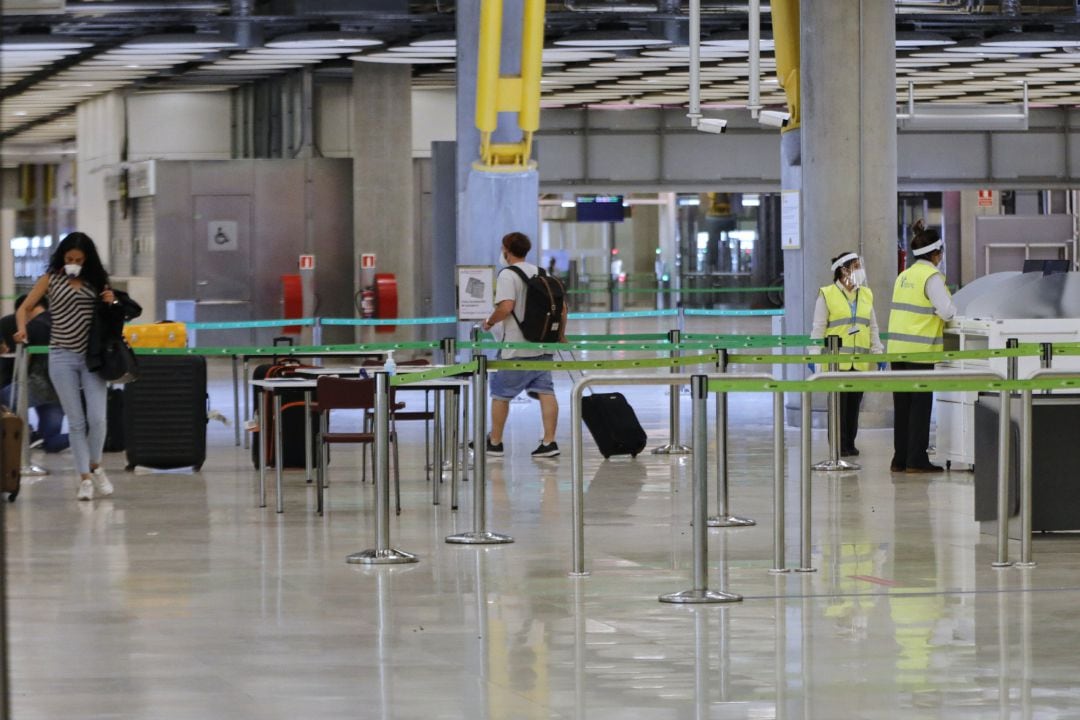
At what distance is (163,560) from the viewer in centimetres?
904

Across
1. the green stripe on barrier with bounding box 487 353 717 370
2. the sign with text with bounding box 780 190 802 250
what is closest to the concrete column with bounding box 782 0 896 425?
the sign with text with bounding box 780 190 802 250

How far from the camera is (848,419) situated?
14.2 m

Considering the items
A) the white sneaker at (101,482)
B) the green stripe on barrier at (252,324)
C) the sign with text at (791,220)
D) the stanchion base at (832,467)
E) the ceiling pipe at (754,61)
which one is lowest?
the stanchion base at (832,467)

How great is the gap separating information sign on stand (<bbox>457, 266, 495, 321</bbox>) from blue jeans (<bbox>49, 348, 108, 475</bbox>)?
6888 millimetres

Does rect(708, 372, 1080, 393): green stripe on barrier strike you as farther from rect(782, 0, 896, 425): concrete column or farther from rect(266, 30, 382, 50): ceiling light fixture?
rect(266, 30, 382, 50): ceiling light fixture

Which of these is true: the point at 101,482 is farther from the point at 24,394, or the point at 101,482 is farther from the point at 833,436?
the point at 833,436

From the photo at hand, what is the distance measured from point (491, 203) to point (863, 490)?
883 centimetres

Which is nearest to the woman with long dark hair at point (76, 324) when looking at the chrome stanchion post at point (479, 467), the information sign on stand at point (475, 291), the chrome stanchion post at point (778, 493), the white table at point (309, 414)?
the white table at point (309, 414)

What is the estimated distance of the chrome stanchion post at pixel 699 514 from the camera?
7.62 meters

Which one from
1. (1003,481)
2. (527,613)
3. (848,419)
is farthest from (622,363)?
(848,419)

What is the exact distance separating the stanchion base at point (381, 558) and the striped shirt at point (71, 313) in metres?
3.29

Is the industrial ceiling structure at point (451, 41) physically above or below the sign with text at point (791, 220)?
above

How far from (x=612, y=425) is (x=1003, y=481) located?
18.4 feet

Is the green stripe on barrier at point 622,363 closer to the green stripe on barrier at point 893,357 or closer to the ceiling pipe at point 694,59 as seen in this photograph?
the green stripe on barrier at point 893,357
